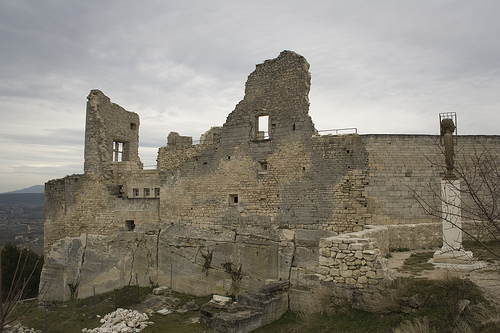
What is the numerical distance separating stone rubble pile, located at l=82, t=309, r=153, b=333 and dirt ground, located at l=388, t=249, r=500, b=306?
27.5ft

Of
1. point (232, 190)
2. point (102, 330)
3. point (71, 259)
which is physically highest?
point (232, 190)

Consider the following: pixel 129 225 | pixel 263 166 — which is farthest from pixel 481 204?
pixel 129 225

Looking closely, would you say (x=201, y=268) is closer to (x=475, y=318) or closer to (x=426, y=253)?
(x=426, y=253)

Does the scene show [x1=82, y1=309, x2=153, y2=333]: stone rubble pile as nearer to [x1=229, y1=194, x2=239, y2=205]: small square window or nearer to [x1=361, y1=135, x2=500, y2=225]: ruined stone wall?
[x1=229, y1=194, x2=239, y2=205]: small square window

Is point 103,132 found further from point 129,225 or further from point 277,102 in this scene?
point 277,102

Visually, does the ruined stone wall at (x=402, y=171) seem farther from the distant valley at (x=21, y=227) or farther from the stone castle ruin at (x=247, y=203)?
the distant valley at (x=21, y=227)

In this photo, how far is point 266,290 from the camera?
11.6 meters

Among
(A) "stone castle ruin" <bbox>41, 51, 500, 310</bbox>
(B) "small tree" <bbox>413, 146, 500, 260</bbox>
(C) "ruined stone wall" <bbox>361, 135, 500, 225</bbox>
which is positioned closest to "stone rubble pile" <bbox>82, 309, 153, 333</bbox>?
(A) "stone castle ruin" <bbox>41, 51, 500, 310</bbox>

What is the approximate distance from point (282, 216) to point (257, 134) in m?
3.69

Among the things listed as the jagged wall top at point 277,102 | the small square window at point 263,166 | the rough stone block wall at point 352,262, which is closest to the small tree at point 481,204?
the rough stone block wall at point 352,262

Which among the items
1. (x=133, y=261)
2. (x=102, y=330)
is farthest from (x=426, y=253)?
(x=133, y=261)

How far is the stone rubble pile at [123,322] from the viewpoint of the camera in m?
12.5

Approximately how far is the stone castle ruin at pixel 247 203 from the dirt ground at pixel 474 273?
3.79 feet

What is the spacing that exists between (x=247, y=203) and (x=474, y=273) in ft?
29.1
